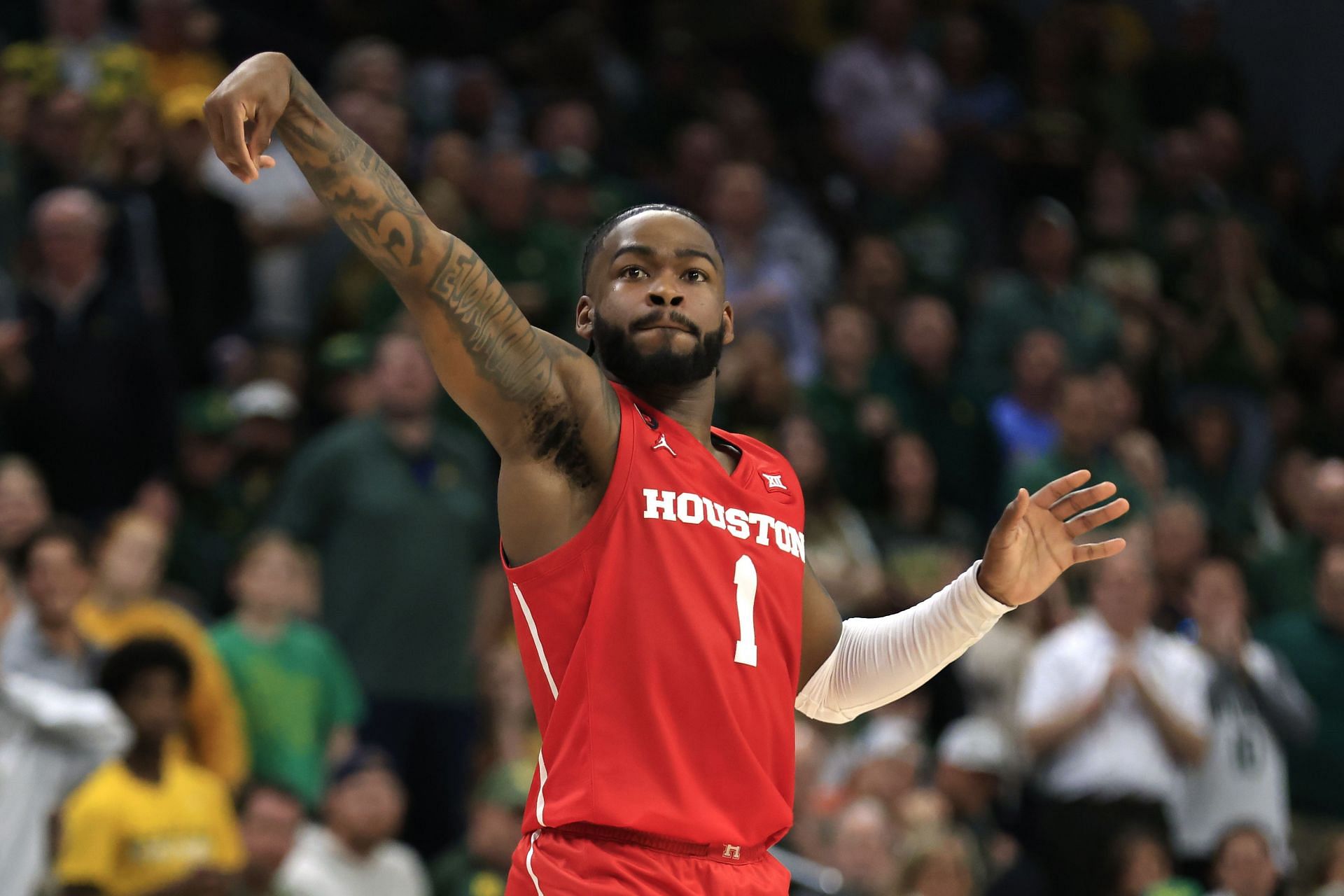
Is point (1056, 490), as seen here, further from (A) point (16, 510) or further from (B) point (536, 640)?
(A) point (16, 510)

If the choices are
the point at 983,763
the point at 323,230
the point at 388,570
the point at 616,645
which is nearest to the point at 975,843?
the point at 983,763

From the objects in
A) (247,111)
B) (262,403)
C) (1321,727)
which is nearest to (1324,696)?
(1321,727)

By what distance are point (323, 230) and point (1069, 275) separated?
192 inches

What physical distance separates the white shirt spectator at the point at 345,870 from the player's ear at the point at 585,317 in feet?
14.0

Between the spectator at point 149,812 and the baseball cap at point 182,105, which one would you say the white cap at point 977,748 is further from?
the baseball cap at point 182,105

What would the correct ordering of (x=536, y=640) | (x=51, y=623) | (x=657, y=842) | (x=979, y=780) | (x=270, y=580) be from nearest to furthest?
(x=657, y=842) < (x=536, y=640) < (x=51, y=623) < (x=270, y=580) < (x=979, y=780)

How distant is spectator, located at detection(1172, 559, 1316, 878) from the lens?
8867mm

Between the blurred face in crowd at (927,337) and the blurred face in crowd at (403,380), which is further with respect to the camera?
the blurred face in crowd at (927,337)

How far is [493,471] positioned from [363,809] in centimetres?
249

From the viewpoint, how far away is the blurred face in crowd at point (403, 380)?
849cm

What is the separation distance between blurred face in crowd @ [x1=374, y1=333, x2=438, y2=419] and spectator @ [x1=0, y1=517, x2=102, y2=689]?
1.56 meters

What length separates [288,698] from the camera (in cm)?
802

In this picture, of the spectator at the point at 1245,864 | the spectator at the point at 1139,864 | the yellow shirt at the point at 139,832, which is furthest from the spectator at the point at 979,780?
the yellow shirt at the point at 139,832

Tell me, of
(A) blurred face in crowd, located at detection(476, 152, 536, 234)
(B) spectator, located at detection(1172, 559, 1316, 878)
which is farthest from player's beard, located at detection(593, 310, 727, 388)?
(A) blurred face in crowd, located at detection(476, 152, 536, 234)
